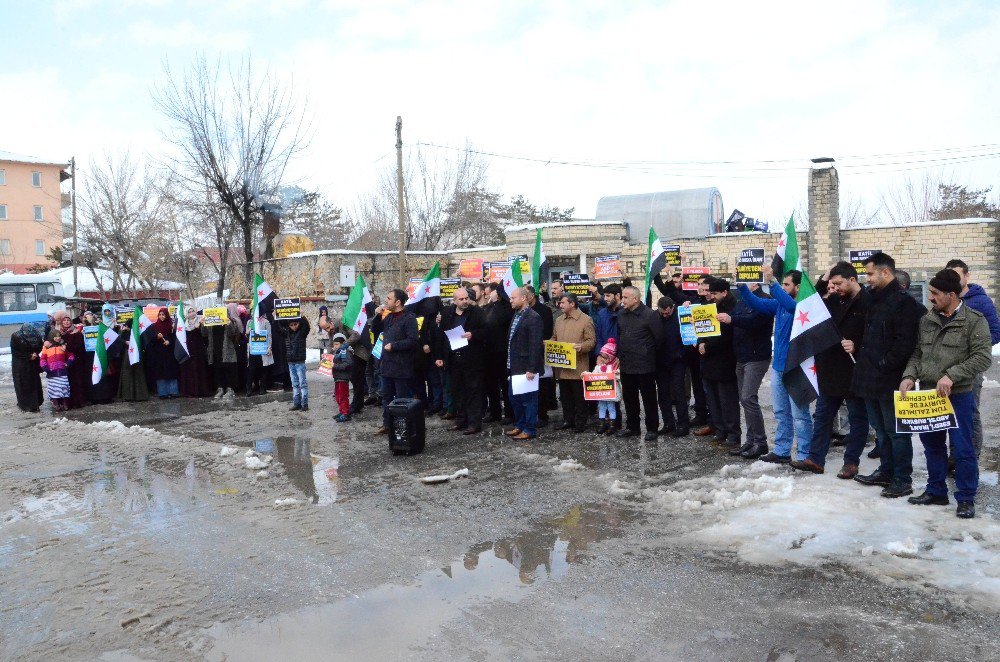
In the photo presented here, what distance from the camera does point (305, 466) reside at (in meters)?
8.91

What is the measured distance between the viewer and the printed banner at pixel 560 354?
10.1 meters

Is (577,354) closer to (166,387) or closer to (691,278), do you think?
(691,278)

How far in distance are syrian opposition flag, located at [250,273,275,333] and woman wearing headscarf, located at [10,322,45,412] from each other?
4060 millimetres

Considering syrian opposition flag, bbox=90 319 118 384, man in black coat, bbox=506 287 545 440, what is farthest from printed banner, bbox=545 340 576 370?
syrian opposition flag, bbox=90 319 118 384

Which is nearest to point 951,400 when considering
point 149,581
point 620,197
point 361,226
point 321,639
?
point 321,639

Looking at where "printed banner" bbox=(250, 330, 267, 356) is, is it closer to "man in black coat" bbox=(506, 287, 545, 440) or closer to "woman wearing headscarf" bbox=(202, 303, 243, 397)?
"woman wearing headscarf" bbox=(202, 303, 243, 397)

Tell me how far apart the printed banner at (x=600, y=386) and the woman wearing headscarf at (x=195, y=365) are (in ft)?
29.5

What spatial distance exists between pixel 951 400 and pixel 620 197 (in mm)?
25688

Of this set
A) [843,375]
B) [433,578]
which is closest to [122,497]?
[433,578]

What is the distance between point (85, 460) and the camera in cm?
973

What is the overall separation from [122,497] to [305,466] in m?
1.92

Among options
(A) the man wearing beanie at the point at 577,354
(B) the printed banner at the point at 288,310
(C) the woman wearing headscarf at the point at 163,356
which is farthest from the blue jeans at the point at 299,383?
(A) the man wearing beanie at the point at 577,354

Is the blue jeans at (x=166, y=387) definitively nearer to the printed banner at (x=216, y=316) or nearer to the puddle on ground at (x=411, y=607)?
the printed banner at (x=216, y=316)

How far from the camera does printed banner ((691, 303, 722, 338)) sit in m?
8.70
